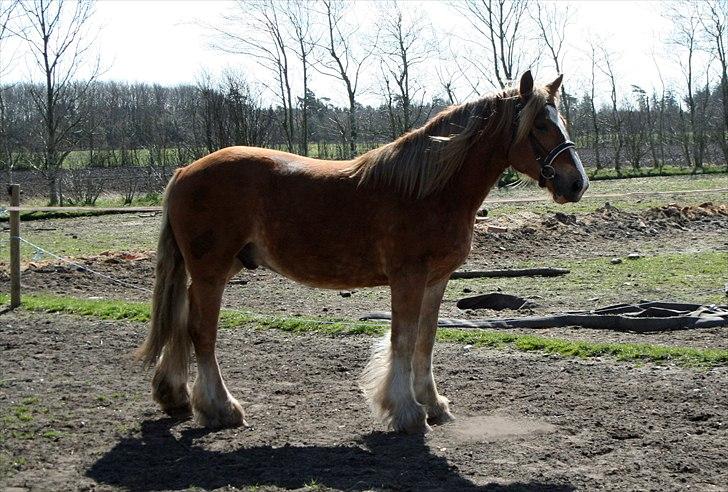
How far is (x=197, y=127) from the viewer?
35406 mm

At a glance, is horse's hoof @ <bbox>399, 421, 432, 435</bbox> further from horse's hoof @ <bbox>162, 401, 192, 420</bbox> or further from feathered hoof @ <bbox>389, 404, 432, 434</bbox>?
horse's hoof @ <bbox>162, 401, 192, 420</bbox>

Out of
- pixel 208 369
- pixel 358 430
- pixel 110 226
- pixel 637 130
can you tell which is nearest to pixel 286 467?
pixel 358 430

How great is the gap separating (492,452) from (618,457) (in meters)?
0.77

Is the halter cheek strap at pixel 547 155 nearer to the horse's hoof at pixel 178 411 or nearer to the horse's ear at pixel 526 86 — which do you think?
the horse's ear at pixel 526 86

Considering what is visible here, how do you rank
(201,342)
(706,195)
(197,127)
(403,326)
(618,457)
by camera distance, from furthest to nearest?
(197,127) → (706,195) → (201,342) → (403,326) → (618,457)

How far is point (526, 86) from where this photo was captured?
5273 mm

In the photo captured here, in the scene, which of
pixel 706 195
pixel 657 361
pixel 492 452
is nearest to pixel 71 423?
pixel 492 452

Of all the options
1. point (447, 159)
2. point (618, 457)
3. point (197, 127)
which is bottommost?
point (618, 457)

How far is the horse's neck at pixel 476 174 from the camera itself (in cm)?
542

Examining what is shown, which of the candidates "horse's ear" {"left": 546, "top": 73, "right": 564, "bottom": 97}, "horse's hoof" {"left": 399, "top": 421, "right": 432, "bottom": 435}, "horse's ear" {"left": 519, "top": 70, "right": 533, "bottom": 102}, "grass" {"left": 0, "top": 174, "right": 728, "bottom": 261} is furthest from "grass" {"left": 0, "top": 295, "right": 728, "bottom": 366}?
"grass" {"left": 0, "top": 174, "right": 728, "bottom": 261}

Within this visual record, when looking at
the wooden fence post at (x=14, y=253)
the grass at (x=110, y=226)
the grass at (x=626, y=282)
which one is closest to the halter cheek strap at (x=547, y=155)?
the grass at (x=626, y=282)

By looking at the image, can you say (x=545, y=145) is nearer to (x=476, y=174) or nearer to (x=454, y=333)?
(x=476, y=174)

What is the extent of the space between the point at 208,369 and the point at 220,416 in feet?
1.18

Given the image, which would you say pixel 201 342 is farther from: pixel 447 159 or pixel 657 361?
pixel 657 361
